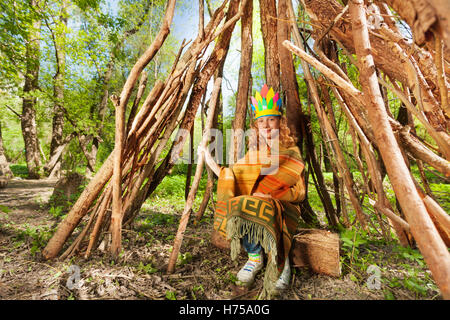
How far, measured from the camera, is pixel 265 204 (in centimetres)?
142

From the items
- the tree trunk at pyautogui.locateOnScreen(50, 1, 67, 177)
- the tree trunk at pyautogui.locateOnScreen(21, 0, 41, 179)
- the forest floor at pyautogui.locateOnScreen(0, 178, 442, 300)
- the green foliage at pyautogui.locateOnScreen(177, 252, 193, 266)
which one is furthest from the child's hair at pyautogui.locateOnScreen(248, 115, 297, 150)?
the tree trunk at pyautogui.locateOnScreen(21, 0, 41, 179)

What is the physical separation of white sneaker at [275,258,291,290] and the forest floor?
4 cm

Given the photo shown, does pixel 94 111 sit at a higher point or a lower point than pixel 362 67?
higher

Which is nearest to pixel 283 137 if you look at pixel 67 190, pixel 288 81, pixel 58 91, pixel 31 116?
pixel 288 81

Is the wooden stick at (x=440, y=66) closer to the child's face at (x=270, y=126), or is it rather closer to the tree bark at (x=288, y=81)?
the child's face at (x=270, y=126)

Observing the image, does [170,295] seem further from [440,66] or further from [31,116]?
[31,116]

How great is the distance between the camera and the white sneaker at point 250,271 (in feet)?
4.76

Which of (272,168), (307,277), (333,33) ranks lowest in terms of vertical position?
(307,277)

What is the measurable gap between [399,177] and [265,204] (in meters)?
0.77

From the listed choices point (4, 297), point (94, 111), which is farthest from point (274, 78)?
point (94, 111)

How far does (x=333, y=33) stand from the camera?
6.72ft

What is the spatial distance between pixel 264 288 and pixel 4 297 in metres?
1.61

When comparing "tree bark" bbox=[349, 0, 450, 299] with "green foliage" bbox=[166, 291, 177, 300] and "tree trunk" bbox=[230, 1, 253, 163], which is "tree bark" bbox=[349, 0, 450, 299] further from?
"tree trunk" bbox=[230, 1, 253, 163]

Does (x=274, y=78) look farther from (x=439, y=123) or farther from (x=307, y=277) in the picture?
(x=307, y=277)
